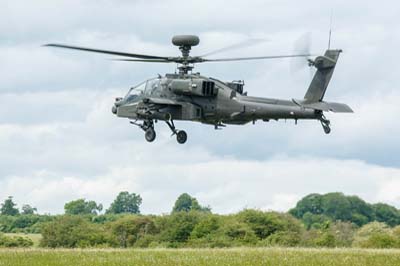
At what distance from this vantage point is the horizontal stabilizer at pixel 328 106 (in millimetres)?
49125

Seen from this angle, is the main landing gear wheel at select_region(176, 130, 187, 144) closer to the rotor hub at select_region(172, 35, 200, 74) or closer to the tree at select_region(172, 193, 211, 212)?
the rotor hub at select_region(172, 35, 200, 74)

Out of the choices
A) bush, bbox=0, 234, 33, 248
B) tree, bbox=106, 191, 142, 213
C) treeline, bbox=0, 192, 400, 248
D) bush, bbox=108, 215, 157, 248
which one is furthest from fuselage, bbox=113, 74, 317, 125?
tree, bbox=106, 191, 142, 213

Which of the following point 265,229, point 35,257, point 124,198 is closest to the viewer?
point 35,257

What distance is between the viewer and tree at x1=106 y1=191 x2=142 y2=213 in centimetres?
17538

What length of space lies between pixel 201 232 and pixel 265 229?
16.4 feet

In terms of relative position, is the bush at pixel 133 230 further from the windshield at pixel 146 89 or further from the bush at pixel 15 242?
the windshield at pixel 146 89

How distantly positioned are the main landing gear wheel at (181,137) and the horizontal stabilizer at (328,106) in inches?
222

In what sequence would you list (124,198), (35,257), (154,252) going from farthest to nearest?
1. (124,198)
2. (154,252)
3. (35,257)

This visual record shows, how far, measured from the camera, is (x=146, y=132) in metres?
53.3

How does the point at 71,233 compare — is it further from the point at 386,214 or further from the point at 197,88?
the point at 386,214

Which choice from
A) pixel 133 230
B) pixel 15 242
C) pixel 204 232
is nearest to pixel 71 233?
pixel 133 230

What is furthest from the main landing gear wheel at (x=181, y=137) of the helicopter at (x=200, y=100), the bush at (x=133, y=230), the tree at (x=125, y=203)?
the tree at (x=125, y=203)

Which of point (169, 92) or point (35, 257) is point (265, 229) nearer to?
point (169, 92)

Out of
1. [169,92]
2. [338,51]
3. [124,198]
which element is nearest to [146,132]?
[169,92]
